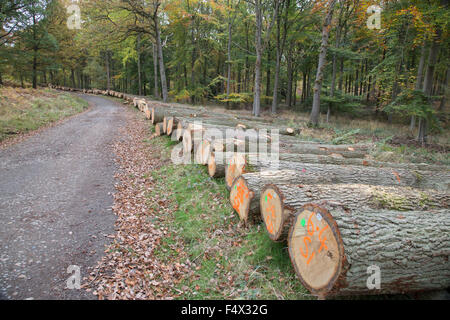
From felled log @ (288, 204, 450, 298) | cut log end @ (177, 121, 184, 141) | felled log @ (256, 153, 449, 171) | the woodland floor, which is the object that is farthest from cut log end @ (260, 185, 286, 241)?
cut log end @ (177, 121, 184, 141)

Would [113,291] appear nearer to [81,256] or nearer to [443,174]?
[81,256]

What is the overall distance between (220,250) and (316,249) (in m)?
1.79

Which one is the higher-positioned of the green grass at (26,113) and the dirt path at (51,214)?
the green grass at (26,113)

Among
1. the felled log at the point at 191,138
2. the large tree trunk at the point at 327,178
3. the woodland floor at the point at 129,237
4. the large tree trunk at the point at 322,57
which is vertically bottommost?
the woodland floor at the point at 129,237

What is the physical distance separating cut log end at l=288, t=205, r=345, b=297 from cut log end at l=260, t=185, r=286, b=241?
0.37 metres

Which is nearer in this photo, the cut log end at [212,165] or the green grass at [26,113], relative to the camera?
the cut log end at [212,165]

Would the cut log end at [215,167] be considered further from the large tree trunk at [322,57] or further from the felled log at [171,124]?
the large tree trunk at [322,57]

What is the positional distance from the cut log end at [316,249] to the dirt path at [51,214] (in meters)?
2.71

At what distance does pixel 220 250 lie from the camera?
3.98 meters

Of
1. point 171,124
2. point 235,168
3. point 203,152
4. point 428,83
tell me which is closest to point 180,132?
point 171,124

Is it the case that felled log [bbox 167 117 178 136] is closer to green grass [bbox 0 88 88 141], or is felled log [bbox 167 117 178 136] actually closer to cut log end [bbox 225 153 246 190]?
cut log end [bbox 225 153 246 190]

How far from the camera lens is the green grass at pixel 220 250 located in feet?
10.4

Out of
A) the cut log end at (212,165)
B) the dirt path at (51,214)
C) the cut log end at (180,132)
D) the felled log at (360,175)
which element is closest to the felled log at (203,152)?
the cut log end at (212,165)
